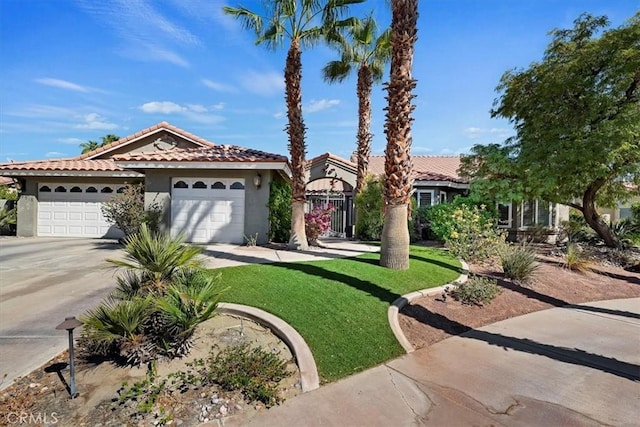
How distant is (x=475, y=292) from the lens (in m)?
7.58

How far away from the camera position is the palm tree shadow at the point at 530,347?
4.86 m

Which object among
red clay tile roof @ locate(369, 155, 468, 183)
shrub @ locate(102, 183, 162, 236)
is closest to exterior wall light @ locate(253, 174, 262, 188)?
shrub @ locate(102, 183, 162, 236)

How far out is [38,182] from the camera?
1734 cm

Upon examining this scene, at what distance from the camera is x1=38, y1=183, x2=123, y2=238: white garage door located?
17.3 meters

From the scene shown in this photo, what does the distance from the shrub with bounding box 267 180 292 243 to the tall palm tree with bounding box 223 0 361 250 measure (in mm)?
1934

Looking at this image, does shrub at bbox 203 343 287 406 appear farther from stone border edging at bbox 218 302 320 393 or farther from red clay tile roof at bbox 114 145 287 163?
red clay tile roof at bbox 114 145 287 163

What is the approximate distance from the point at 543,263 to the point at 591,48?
26.1ft

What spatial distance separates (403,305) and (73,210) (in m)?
17.6

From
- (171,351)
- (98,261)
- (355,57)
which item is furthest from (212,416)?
(355,57)

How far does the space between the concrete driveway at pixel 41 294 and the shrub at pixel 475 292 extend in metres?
7.21

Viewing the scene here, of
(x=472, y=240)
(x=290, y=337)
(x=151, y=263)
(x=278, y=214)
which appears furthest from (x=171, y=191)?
(x=472, y=240)

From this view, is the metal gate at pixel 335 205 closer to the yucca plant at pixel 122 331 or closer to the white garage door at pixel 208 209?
the white garage door at pixel 208 209

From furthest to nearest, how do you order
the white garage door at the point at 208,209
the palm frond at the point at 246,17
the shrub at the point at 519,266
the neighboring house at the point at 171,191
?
the white garage door at the point at 208,209
the neighboring house at the point at 171,191
the palm frond at the point at 246,17
the shrub at the point at 519,266

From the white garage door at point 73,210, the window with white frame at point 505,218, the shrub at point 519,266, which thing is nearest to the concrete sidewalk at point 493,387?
the shrub at point 519,266
